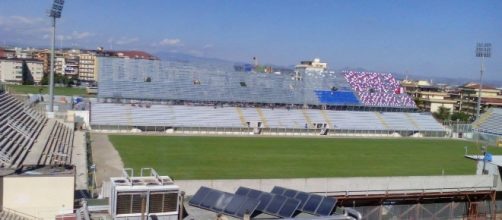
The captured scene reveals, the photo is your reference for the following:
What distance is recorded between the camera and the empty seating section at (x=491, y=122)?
46.9m

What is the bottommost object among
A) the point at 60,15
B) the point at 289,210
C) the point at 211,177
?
the point at 211,177

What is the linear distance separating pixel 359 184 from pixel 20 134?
15798mm

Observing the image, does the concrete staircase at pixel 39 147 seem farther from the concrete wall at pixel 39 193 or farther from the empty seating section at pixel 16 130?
the concrete wall at pixel 39 193

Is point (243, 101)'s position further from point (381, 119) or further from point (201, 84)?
point (381, 119)

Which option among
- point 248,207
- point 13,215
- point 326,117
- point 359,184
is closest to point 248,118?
point 326,117

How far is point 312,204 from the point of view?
36.1ft

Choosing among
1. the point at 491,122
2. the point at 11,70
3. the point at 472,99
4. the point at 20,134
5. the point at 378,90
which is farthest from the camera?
the point at 11,70

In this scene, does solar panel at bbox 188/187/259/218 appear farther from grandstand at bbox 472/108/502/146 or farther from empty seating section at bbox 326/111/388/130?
grandstand at bbox 472/108/502/146

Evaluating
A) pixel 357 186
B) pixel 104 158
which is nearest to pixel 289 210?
pixel 357 186

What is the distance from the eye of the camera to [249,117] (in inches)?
1758

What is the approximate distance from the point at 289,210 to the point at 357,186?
6.71 meters

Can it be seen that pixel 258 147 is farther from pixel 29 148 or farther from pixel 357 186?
pixel 357 186

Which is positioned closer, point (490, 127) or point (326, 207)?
point (326, 207)

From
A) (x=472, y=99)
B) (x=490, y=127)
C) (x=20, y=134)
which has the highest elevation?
(x=472, y=99)
